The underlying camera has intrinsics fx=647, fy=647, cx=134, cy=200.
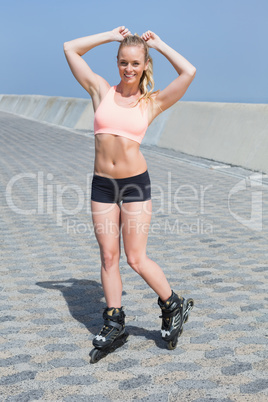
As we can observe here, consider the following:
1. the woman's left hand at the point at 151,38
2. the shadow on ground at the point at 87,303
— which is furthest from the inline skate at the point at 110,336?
the woman's left hand at the point at 151,38

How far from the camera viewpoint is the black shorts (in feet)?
13.4

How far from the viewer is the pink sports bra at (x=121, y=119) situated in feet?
13.3

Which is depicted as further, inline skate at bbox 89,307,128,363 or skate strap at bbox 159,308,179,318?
skate strap at bbox 159,308,179,318

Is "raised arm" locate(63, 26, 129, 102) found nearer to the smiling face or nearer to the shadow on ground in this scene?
the smiling face

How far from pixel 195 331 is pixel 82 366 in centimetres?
95

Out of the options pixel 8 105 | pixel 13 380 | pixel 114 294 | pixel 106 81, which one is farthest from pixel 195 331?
pixel 8 105

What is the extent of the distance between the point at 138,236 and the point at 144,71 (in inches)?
42.0

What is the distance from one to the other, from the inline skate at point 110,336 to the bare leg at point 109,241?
7cm

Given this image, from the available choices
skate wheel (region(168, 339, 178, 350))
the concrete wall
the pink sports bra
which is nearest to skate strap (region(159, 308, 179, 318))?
skate wheel (region(168, 339, 178, 350))

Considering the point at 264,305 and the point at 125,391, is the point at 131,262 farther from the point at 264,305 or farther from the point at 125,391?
the point at 264,305

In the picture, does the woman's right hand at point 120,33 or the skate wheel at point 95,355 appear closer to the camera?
the skate wheel at point 95,355

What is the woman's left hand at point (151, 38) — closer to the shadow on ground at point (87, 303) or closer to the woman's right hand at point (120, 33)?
the woman's right hand at point (120, 33)

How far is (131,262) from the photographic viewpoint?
13.6ft

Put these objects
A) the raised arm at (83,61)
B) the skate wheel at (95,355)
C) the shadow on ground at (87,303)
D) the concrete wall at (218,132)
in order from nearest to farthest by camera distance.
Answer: the skate wheel at (95,355) → the raised arm at (83,61) → the shadow on ground at (87,303) → the concrete wall at (218,132)
